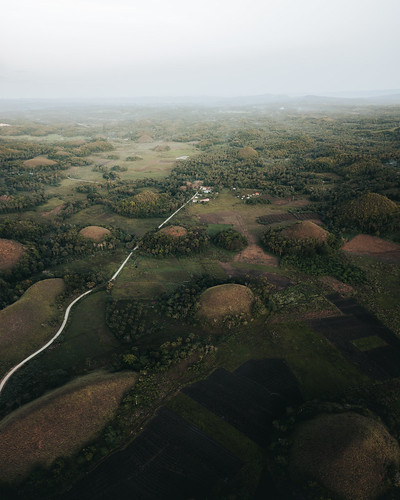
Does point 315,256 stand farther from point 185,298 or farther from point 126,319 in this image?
point 126,319

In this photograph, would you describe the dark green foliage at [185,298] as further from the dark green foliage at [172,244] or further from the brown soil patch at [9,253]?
the brown soil patch at [9,253]

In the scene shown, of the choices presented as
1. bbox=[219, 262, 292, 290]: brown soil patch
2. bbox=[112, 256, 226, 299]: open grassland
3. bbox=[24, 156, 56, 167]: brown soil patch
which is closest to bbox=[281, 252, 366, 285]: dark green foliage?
bbox=[219, 262, 292, 290]: brown soil patch

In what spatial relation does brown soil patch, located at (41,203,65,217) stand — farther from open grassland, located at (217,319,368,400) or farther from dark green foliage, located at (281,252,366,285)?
open grassland, located at (217,319,368,400)

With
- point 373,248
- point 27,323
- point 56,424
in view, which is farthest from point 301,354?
point 27,323

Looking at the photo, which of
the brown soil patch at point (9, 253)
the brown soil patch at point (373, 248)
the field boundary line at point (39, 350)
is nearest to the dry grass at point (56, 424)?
the field boundary line at point (39, 350)

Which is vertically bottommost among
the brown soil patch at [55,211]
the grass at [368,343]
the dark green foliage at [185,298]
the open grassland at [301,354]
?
the open grassland at [301,354]

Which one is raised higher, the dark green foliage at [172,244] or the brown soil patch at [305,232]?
the brown soil patch at [305,232]
